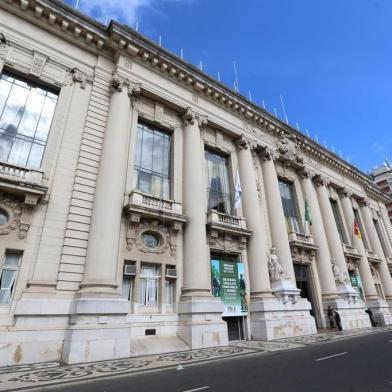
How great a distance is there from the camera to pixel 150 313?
13.9m

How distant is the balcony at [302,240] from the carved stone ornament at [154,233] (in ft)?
36.4

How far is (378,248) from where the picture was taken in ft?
109

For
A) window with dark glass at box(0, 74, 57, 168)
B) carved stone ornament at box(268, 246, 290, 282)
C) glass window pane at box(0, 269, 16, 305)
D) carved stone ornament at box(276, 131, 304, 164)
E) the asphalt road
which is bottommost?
the asphalt road

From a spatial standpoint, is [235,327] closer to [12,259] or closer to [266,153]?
[12,259]

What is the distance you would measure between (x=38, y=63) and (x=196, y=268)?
1379 cm

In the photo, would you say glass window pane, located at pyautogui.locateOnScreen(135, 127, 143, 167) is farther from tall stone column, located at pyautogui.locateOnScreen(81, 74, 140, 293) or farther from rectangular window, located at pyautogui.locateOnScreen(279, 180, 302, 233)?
rectangular window, located at pyautogui.locateOnScreen(279, 180, 302, 233)

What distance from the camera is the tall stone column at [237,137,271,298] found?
59.2ft

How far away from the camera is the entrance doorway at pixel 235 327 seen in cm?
1666

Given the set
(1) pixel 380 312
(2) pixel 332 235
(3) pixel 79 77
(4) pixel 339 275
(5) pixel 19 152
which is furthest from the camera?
(2) pixel 332 235

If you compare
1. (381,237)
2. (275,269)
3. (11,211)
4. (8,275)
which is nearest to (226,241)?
(275,269)

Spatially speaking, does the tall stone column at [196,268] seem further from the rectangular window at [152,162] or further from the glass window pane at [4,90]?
the glass window pane at [4,90]

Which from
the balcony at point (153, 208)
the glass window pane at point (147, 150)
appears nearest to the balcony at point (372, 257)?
the balcony at point (153, 208)

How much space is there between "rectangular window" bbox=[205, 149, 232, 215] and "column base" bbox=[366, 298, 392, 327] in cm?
1827

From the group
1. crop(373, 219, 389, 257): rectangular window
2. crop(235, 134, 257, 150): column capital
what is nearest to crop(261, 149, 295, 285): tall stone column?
crop(235, 134, 257, 150): column capital
